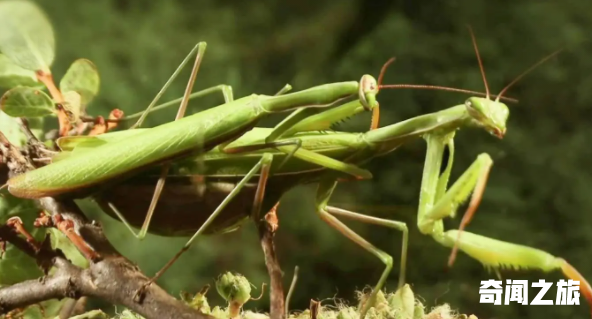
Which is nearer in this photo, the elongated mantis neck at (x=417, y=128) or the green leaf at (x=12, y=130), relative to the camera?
the elongated mantis neck at (x=417, y=128)

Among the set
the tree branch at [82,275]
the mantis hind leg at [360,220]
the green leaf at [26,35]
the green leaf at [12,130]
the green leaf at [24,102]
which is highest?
the green leaf at [26,35]

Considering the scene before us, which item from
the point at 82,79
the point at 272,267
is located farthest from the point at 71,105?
the point at 272,267

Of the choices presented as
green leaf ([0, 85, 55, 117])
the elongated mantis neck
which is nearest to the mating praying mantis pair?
the elongated mantis neck

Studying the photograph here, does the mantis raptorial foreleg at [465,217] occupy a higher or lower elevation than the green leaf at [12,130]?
lower

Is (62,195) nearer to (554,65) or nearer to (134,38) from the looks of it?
(134,38)

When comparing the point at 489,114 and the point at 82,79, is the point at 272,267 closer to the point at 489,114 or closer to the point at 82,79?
the point at 489,114

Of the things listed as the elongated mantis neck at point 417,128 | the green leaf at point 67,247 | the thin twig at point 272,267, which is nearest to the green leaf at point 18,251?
the green leaf at point 67,247

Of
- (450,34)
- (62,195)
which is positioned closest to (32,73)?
(62,195)

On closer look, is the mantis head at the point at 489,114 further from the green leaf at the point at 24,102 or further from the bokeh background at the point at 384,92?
the green leaf at the point at 24,102

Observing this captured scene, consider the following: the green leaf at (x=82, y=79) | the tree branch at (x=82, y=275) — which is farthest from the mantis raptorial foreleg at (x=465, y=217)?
the green leaf at (x=82, y=79)
